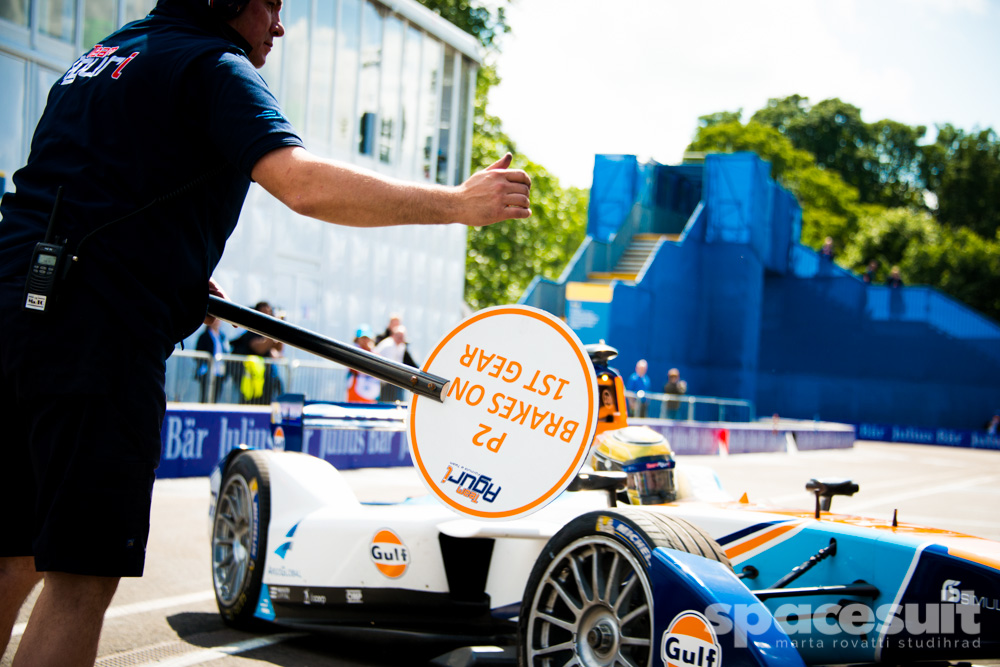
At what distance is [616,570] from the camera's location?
9.84 feet

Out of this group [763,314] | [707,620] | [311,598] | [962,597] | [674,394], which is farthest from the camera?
[763,314]

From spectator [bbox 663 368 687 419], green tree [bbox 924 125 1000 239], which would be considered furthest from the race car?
green tree [bbox 924 125 1000 239]

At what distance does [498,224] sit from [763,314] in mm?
13707

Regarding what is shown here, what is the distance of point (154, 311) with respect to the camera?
2.01 m

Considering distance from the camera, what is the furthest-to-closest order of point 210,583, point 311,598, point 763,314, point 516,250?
point 763,314 < point 516,250 < point 210,583 < point 311,598

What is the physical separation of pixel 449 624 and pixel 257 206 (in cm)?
1409

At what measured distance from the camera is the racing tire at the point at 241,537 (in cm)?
455

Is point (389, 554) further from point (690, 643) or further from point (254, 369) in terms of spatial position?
point (254, 369)

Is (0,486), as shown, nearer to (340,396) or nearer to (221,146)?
(221,146)

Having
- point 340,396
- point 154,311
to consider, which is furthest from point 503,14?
point 154,311

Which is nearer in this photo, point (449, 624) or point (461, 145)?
point (449, 624)

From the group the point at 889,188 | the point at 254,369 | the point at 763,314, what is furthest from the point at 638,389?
the point at 889,188

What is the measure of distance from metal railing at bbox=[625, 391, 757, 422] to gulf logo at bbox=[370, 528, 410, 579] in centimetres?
1440

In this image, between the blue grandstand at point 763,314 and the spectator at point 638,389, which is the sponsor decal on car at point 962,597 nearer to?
the spectator at point 638,389
